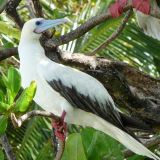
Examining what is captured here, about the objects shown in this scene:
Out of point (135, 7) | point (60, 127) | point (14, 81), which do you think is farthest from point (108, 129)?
point (14, 81)

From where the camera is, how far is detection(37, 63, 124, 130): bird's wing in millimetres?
3396

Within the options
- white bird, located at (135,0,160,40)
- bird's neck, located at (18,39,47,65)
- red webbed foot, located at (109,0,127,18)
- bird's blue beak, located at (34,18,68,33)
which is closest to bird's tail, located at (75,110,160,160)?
bird's neck, located at (18,39,47,65)

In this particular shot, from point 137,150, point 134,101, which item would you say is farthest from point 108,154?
point 134,101

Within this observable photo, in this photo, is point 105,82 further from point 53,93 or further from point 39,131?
point 39,131

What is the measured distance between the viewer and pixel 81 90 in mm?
3488

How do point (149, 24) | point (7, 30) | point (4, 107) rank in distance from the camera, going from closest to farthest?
point (4, 107) < point (7, 30) < point (149, 24)

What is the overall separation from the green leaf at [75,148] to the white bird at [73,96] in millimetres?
490

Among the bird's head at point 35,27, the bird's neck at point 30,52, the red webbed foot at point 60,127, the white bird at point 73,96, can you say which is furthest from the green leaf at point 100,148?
the bird's head at point 35,27

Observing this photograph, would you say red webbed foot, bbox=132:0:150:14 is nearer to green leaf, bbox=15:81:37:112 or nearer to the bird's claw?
the bird's claw

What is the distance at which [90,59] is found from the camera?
12.0ft

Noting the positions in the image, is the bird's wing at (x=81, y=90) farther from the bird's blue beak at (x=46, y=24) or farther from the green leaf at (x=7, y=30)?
the green leaf at (x=7, y=30)

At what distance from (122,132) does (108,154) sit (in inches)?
16.4

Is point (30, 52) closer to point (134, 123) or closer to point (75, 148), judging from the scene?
point (134, 123)

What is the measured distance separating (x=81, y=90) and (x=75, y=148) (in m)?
0.69
